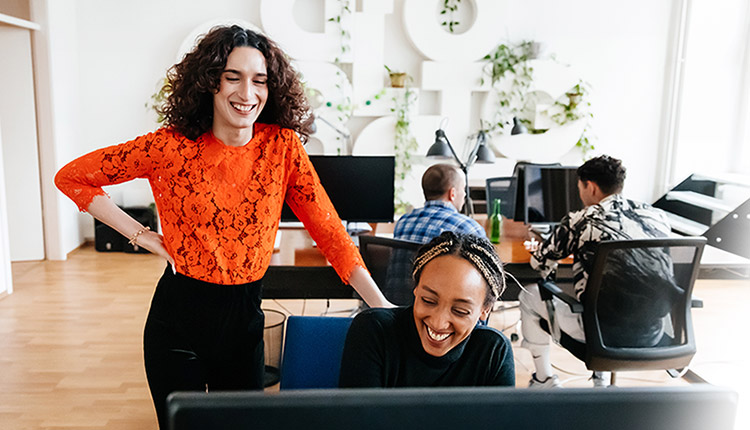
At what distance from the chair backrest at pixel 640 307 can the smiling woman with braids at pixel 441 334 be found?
1.17m

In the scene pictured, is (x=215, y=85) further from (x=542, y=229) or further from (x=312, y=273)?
(x=542, y=229)

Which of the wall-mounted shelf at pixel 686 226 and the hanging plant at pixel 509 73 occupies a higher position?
the hanging plant at pixel 509 73

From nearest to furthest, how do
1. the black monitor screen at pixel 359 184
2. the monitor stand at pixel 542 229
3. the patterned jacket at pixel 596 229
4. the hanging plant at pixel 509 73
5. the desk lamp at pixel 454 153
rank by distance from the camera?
1. the patterned jacket at pixel 596 229
2. the black monitor screen at pixel 359 184
3. the monitor stand at pixel 542 229
4. the desk lamp at pixel 454 153
5. the hanging plant at pixel 509 73

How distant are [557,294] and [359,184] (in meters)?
1.27

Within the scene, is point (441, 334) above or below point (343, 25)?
below

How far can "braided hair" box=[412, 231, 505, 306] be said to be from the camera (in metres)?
1.38

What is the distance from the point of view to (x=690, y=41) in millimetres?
6242

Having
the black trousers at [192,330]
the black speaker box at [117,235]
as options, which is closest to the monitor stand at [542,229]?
the black trousers at [192,330]

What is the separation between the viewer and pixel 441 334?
4.43 ft

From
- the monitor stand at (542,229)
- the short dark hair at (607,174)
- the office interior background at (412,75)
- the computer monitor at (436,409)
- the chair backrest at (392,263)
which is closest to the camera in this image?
the computer monitor at (436,409)

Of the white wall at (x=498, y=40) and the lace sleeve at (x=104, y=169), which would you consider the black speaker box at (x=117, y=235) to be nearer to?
the white wall at (x=498, y=40)

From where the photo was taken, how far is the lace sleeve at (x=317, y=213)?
5.66ft

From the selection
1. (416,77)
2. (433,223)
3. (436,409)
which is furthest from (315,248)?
(416,77)

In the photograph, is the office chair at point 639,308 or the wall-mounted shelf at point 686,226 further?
the wall-mounted shelf at point 686,226
